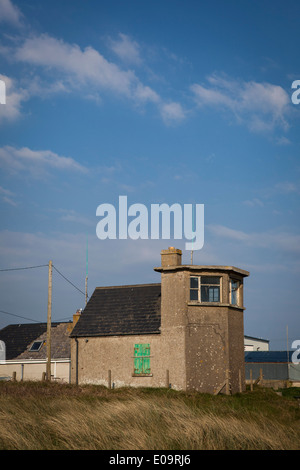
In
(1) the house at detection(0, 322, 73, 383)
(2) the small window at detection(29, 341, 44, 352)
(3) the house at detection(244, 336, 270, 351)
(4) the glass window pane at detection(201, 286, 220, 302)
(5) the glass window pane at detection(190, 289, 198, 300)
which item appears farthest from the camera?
(3) the house at detection(244, 336, 270, 351)

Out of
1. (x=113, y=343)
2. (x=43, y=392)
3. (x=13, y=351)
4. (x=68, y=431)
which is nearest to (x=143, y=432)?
(x=68, y=431)

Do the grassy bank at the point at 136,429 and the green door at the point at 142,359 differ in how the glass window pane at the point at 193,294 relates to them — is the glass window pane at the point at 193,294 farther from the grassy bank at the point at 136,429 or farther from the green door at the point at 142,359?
the grassy bank at the point at 136,429

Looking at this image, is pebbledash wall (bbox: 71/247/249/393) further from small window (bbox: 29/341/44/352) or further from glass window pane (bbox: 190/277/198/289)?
small window (bbox: 29/341/44/352)

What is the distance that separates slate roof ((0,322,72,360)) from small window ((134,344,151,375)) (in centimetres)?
1121

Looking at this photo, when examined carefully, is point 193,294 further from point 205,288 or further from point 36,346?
point 36,346

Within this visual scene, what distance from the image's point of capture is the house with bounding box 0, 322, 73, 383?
130 feet

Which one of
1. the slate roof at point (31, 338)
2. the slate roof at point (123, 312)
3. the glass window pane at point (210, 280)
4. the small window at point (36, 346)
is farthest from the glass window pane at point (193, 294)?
the small window at point (36, 346)

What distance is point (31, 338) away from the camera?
43844 mm

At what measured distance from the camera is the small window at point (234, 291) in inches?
1233

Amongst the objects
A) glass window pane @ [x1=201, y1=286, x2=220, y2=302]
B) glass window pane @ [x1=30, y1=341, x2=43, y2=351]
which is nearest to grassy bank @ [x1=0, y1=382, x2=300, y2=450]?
glass window pane @ [x1=201, y1=286, x2=220, y2=302]

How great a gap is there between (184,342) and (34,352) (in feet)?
56.3

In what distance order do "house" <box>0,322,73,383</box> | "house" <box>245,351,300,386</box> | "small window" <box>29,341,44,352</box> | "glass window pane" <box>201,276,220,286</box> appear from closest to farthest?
"glass window pane" <box>201,276,220,286</box>
"house" <box>0,322,73,383</box>
"small window" <box>29,341,44,352</box>
"house" <box>245,351,300,386</box>
